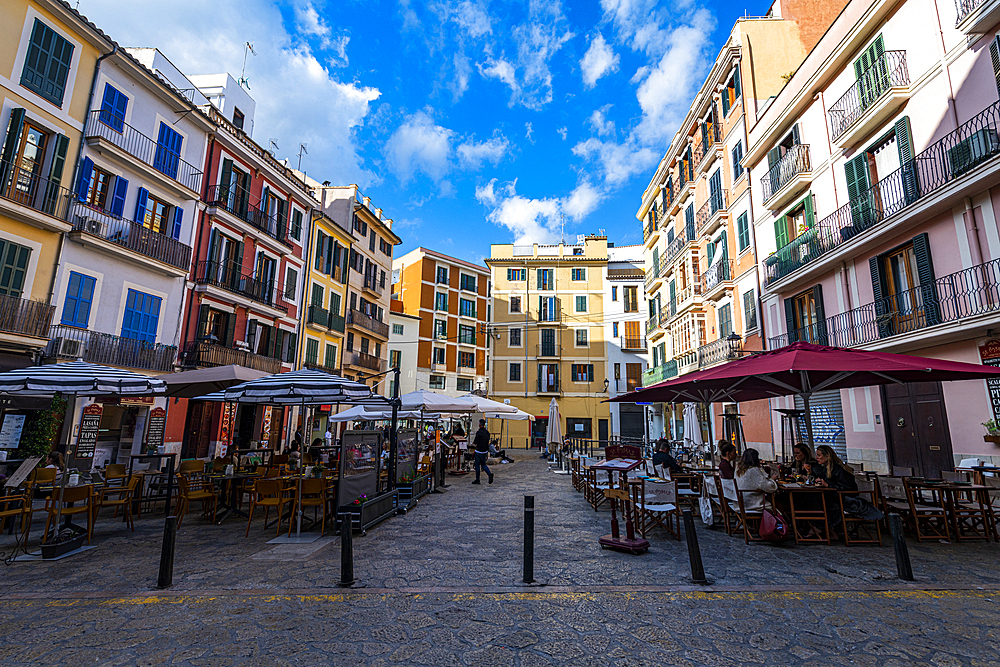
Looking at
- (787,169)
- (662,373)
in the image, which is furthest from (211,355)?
(662,373)

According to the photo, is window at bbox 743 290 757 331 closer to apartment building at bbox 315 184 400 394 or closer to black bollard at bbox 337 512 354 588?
black bollard at bbox 337 512 354 588

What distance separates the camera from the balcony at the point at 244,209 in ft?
66.9

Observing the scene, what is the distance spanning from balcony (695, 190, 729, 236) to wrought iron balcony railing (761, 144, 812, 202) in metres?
3.22

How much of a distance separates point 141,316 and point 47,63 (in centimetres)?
764

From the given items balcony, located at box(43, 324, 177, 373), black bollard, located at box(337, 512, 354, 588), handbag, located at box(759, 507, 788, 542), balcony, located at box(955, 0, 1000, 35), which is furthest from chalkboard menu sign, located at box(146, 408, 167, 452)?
balcony, located at box(955, 0, 1000, 35)

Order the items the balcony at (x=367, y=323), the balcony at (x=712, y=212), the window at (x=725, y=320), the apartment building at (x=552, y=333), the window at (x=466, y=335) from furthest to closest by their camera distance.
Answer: the window at (x=466, y=335) → the apartment building at (x=552, y=333) → the balcony at (x=367, y=323) → the balcony at (x=712, y=212) → the window at (x=725, y=320)

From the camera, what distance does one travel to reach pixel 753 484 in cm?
736

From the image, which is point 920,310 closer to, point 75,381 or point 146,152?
point 75,381

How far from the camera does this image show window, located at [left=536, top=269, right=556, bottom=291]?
148 feet

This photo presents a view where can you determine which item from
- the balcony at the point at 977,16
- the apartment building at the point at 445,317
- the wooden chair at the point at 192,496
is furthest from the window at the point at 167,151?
the apartment building at the point at 445,317

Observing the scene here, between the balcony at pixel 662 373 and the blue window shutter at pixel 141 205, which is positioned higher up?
the blue window shutter at pixel 141 205

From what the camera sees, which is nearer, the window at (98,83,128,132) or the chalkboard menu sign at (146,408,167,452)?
the window at (98,83,128,132)

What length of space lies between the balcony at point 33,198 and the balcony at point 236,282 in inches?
209

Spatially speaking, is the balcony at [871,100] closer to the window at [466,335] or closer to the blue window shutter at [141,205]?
the blue window shutter at [141,205]
